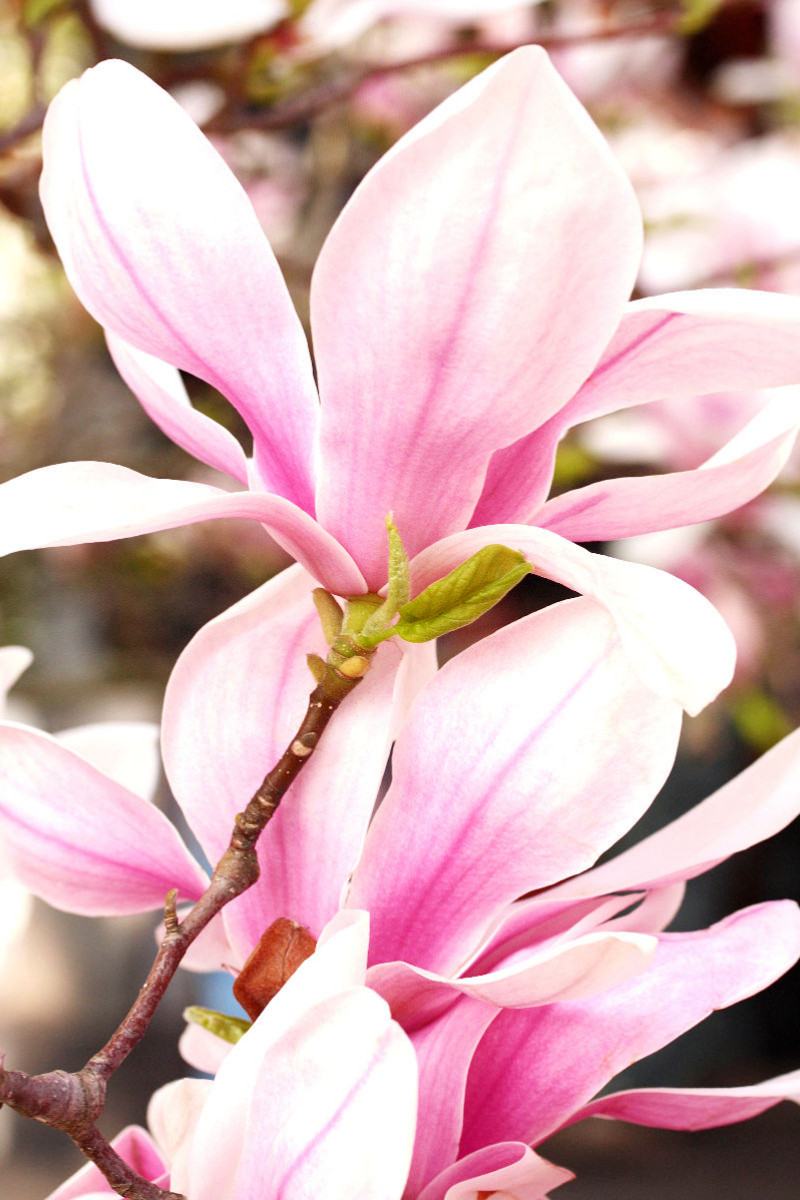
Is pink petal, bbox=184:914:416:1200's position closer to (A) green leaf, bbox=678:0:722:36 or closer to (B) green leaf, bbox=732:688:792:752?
(A) green leaf, bbox=678:0:722:36

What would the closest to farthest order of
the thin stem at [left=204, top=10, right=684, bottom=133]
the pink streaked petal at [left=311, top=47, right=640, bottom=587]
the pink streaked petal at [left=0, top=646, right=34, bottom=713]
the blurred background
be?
the pink streaked petal at [left=311, top=47, right=640, bottom=587]
the pink streaked petal at [left=0, top=646, right=34, bottom=713]
the thin stem at [left=204, top=10, right=684, bottom=133]
the blurred background

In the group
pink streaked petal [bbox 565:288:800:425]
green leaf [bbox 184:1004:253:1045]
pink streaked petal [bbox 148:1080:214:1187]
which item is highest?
pink streaked petal [bbox 565:288:800:425]

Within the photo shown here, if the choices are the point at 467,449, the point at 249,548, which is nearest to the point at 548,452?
the point at 467,449

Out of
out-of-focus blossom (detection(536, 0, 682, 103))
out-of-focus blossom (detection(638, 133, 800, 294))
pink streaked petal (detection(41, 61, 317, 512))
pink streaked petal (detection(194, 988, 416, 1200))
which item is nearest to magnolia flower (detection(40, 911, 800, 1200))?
pink streaked petal (detection(194, 988, 416, 1200))

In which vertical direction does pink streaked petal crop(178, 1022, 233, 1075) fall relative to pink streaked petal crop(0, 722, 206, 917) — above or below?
below

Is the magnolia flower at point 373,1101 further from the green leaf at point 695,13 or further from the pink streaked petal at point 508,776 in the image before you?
the green leaf at point 695,13

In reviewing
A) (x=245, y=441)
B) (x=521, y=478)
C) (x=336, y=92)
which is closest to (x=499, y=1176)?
(x=521, y=478)

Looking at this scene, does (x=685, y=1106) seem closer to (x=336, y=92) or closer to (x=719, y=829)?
(x=719, y=829)

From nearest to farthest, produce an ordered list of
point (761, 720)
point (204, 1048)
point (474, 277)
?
point (474, 277)
point (204, 1048)
point (761, 720)
